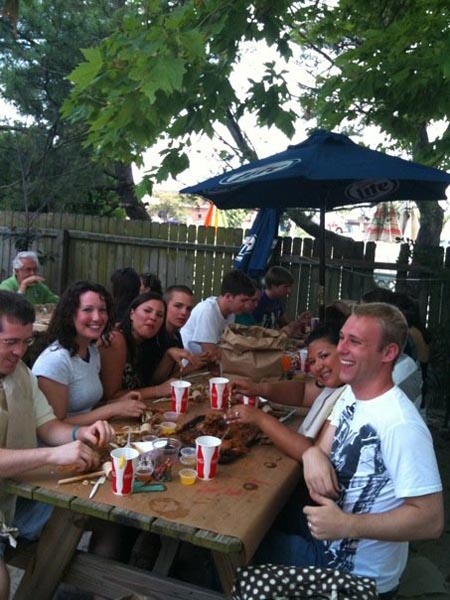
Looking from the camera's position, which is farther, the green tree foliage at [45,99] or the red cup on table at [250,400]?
the green tree foliage at [45,99]

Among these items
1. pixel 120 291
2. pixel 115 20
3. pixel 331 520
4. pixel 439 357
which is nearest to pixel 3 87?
pixel 115 20

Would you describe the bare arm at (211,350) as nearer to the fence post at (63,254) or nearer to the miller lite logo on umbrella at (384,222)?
the miller lite logo on umbrella at (384,222)

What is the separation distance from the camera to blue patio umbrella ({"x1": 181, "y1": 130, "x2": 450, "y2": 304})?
384cm

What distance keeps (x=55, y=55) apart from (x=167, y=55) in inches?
213

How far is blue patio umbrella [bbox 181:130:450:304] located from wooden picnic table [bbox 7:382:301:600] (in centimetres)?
213

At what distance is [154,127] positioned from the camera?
3.90m

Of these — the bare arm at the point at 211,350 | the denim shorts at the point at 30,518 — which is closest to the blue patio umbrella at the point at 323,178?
the bare arm at the point at 211,350

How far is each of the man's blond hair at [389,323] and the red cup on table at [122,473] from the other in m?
0.96

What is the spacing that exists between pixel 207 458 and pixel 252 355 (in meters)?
1.21

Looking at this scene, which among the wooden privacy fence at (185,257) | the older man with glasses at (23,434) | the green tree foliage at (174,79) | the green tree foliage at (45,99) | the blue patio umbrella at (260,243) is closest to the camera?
the older man with glasses at (23,434)

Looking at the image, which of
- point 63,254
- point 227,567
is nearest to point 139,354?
point 227,567

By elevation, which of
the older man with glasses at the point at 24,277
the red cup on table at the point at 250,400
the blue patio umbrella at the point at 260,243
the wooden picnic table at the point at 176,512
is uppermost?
the blue patio umbrella at the point at 260,243

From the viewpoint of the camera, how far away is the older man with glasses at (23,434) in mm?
2061

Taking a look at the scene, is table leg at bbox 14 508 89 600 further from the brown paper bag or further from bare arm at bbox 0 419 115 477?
the brown paper bag
